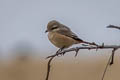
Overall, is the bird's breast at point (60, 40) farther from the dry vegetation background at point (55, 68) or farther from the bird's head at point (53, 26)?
the dry vegetation background at point (55, 68)

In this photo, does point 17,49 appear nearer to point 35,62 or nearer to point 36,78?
point 35,62

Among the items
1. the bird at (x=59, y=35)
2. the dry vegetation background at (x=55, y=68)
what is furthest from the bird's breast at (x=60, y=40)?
the dry vegetation background at (x=55, y=68)

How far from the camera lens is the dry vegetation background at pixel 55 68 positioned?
604 centimetres

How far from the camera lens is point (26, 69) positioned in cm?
720

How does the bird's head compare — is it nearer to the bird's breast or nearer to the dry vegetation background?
the bird's breast

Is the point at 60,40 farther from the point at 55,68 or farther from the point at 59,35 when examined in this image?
the point at 55,68

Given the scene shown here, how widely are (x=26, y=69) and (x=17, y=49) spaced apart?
41 cm

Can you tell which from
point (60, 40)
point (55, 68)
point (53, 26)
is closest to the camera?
point (60, 40)

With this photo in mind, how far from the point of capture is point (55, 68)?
693 centimetres

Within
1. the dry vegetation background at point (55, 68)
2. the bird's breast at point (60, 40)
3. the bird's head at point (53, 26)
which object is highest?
the bird's head at point (53, 26)

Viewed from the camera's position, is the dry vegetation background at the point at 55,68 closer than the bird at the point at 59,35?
No

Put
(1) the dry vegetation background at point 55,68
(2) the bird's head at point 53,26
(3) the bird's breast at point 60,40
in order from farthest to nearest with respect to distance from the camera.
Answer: (1) the dry vegetation background at point 55,68 < (2) the bird's head at point 53,26 < (3) the bird's breast at point 60,40

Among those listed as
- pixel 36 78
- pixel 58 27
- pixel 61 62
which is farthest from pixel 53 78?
Answer: pixel 58 27

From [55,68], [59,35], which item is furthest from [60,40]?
[55,68]
